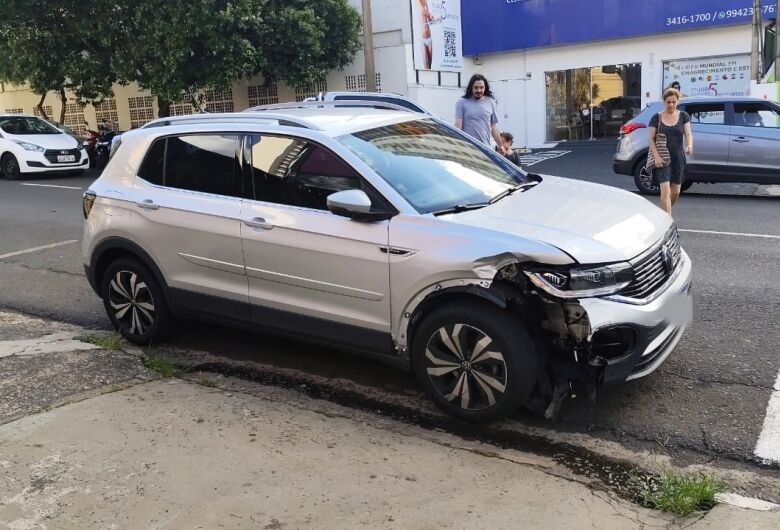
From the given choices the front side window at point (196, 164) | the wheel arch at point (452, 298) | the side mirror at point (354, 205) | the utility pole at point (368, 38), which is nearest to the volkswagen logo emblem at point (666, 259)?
the wheel arch at point (452, 298)

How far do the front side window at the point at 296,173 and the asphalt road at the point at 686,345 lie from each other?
123 centimetres

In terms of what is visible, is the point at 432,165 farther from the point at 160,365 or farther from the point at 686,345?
the point at 160,365

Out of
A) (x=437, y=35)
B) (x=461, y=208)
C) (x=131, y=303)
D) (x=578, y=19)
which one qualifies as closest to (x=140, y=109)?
(x=437, y=35)

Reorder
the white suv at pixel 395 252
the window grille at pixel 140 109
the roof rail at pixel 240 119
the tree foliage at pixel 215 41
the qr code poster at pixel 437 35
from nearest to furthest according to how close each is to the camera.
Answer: the white suv at pixel 395 252 → the roof rail at pixel 240 119 → the tree foliage at pixel 215 41 → the qr code poster at pixel 437 35 → the window grille at pixel 140 109

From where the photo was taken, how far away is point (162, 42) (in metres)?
16.9

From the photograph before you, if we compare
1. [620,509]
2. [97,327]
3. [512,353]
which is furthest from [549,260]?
[97,327]

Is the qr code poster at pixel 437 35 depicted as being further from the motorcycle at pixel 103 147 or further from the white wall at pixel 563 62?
the motorcycle at pixel 103 147

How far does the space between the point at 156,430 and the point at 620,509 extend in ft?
7.80

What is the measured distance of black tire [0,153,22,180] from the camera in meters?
16.8

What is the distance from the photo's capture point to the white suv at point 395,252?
3531 mm

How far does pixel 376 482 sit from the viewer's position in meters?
3.17

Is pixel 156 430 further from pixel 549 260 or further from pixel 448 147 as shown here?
pixel 448 147

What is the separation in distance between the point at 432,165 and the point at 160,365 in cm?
230

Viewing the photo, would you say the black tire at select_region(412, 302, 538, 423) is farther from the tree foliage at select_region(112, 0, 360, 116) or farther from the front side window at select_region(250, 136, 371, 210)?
the tree foliage at select_region(112, 0, 360, 116)
